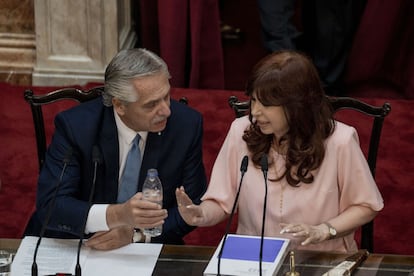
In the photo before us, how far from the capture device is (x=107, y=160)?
350cm

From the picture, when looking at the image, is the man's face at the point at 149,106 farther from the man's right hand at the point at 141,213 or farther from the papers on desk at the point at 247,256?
the papers on desk at the point at 247,256

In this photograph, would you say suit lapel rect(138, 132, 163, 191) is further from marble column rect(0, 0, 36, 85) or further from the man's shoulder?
marble column rect(0, 0, 36, 85)

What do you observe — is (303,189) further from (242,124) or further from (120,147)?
(120,147)

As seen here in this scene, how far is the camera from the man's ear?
3.46 m

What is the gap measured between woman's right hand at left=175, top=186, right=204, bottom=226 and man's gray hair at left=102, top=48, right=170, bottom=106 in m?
0.41

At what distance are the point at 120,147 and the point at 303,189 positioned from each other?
645 millimetres

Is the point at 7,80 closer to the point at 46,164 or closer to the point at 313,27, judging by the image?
the point at 313,27

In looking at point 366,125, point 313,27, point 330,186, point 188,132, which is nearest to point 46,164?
point 188,132

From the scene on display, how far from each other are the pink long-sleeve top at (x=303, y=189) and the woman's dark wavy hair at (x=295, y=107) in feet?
0.12

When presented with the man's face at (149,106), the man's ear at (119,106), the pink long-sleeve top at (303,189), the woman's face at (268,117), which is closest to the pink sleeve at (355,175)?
the pink long-sleeve top at (303,189)

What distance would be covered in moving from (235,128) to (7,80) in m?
2.57

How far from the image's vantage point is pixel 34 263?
2908 mm

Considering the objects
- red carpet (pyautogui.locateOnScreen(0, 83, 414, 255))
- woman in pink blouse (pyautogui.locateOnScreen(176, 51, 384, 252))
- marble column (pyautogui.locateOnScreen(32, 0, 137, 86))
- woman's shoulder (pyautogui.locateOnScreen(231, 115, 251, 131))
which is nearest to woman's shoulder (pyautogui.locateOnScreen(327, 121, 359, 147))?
woman in pink blouse (pyautogui.locateOnScreen(176, 51, 384, 252))

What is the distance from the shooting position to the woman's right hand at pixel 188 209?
10.4 feet
